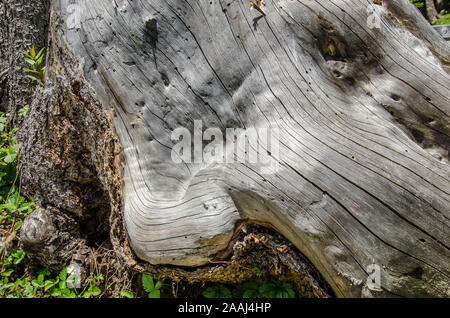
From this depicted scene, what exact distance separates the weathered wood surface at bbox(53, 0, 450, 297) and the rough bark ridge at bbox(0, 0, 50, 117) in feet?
4.45

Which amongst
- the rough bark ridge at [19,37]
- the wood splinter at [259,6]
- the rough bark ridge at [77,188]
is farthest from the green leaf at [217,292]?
the rough bark ridge at [19,37]

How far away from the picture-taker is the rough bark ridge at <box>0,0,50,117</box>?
349 centimetres

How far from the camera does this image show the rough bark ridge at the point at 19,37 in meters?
3.49

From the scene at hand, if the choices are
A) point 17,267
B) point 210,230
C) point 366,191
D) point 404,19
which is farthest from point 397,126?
point 17,267

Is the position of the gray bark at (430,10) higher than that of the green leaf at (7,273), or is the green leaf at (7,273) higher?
the gray bark at (430,10)

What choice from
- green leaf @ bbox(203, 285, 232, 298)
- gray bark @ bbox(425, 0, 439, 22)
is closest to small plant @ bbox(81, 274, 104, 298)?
green leaf @ bbox(203, 285, 232, 298)

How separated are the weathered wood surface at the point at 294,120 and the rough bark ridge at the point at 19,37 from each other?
136 cm

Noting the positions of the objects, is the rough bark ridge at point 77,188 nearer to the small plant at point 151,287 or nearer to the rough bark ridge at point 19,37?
the small plant at point 151,287

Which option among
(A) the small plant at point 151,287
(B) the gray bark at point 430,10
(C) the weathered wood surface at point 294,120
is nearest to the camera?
(C) the weathered wood surface at point 294,120

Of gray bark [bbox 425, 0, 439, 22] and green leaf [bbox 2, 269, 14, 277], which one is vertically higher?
gray bark [bbox 425, 0, 439, 22]

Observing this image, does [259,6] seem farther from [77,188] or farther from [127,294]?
[127,294]

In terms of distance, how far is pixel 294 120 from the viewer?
1965mm

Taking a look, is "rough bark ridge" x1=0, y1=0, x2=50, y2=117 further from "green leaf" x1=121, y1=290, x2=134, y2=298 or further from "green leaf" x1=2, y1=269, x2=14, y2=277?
"green leaf" x1=121, y1=290, x2=134, y2=298

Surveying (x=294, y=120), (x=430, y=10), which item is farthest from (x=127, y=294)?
(x=430, y=10)
